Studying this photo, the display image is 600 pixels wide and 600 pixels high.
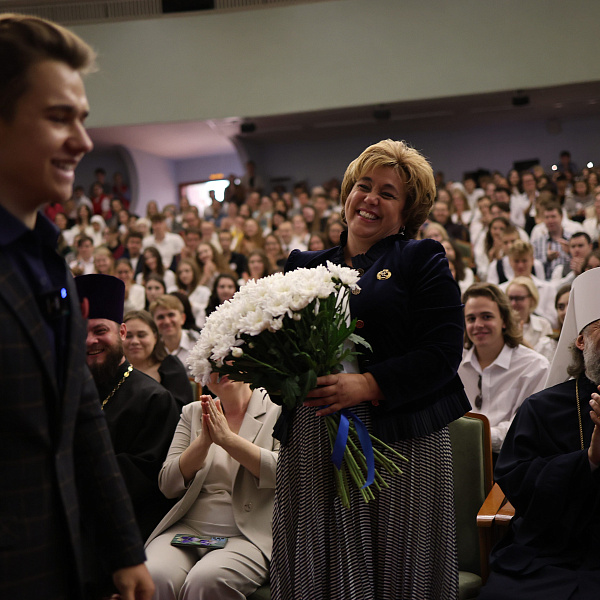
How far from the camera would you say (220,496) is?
331cm

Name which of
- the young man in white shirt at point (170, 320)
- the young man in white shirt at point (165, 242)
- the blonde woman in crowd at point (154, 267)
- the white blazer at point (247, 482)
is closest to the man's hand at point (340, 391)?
the white blazer at point (247, 482)

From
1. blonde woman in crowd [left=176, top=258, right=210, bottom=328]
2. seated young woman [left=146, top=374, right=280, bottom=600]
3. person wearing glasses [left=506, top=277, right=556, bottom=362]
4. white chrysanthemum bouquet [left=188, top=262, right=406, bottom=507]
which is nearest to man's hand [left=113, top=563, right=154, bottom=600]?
white chrysanthemum bouquet [left=188, top=262, right=406, bottom=507]

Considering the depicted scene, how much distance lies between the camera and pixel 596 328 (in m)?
3.02

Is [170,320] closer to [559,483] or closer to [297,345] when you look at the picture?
[559,483]

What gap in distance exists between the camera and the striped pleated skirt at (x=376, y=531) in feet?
7.42

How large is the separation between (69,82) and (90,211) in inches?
616

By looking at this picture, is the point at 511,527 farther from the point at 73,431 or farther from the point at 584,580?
the point at 73,431

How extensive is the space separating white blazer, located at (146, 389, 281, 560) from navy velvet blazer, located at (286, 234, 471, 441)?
3.27 feet

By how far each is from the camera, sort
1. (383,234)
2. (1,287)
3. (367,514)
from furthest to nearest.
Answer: (383,234) → (367,514) → (1,287)

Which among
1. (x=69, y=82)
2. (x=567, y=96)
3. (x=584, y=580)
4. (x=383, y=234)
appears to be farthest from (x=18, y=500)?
(x=567, y=96)

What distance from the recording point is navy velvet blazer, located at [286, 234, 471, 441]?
2.25 m

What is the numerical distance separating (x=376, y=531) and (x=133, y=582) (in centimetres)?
96

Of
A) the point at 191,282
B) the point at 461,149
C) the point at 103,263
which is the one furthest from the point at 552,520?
the point at 461,149

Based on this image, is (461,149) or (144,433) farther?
(461,149)
